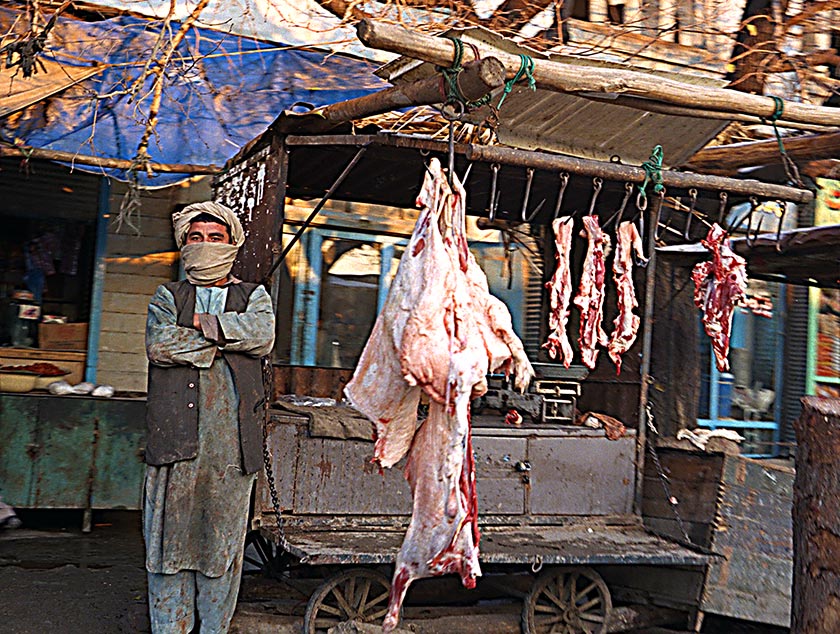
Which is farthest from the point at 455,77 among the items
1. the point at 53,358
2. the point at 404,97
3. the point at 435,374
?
the point at 53,358

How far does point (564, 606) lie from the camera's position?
6.18 m

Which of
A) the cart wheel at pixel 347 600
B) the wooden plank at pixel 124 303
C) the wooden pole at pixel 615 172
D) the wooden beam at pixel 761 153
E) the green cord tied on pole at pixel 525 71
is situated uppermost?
the wooden beam at pixel 761 153

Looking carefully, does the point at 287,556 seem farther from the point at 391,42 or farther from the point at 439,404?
the point at 391,42

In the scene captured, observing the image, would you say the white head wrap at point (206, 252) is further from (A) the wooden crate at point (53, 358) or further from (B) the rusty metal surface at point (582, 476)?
(A) the wooden crate at point (53, 358)

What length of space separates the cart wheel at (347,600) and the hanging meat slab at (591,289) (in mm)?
2046

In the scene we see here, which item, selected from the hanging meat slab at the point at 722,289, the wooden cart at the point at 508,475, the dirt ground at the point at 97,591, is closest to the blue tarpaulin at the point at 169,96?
the wooden cart at the point at 508,475

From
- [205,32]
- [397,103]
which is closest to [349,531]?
[397,103]

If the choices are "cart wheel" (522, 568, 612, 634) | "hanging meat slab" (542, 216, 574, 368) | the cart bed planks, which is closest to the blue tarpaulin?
"hanging meat slab" (542, 216, 574, 368)

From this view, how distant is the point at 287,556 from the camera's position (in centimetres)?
648

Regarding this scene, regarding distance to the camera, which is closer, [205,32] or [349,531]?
[349,531]

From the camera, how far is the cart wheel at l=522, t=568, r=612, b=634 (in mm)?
6125

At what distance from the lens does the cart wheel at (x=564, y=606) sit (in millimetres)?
6125

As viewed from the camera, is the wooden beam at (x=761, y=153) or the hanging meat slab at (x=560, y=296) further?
the wooden beam at (x=761, y=153)

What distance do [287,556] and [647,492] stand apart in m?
2.80
